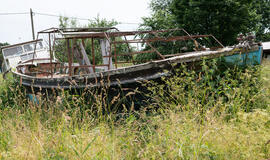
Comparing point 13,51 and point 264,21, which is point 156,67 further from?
point 264,21

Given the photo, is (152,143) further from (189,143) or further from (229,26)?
(229,26)

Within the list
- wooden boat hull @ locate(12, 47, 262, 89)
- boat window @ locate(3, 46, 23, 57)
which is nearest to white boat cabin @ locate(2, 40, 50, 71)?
boat window @ locate(3, 46, 23, 57)

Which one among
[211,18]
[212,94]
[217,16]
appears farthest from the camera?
A: [211,18]

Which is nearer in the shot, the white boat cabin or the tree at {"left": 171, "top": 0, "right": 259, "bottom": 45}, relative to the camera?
the white boat cabin

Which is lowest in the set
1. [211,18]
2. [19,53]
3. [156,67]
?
[19,53]

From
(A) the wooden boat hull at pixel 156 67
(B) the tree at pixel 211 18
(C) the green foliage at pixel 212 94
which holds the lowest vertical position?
(C) the green foliage at pixel 212 94

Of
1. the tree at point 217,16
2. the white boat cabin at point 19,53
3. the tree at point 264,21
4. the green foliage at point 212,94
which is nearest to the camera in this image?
the green foliage at point 212,94

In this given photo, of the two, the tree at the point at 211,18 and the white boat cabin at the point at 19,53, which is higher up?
the tree at the point at 211,18

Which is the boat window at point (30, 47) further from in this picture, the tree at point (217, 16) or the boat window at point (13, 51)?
the tree at point (217, 16)

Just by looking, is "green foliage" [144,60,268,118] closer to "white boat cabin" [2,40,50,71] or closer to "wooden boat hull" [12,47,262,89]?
"wooden boat hull" [12,47,262,89]

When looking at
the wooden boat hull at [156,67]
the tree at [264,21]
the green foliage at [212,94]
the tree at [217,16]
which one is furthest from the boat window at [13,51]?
the tree at [264,21]

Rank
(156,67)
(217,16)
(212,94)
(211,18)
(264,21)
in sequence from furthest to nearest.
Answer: (264,21) < (211,18) < (217,16) < (156,67) < (212,94)

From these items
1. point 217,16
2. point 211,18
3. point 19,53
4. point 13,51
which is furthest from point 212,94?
point 13,51

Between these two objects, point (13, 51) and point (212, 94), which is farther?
point (13, 51)
